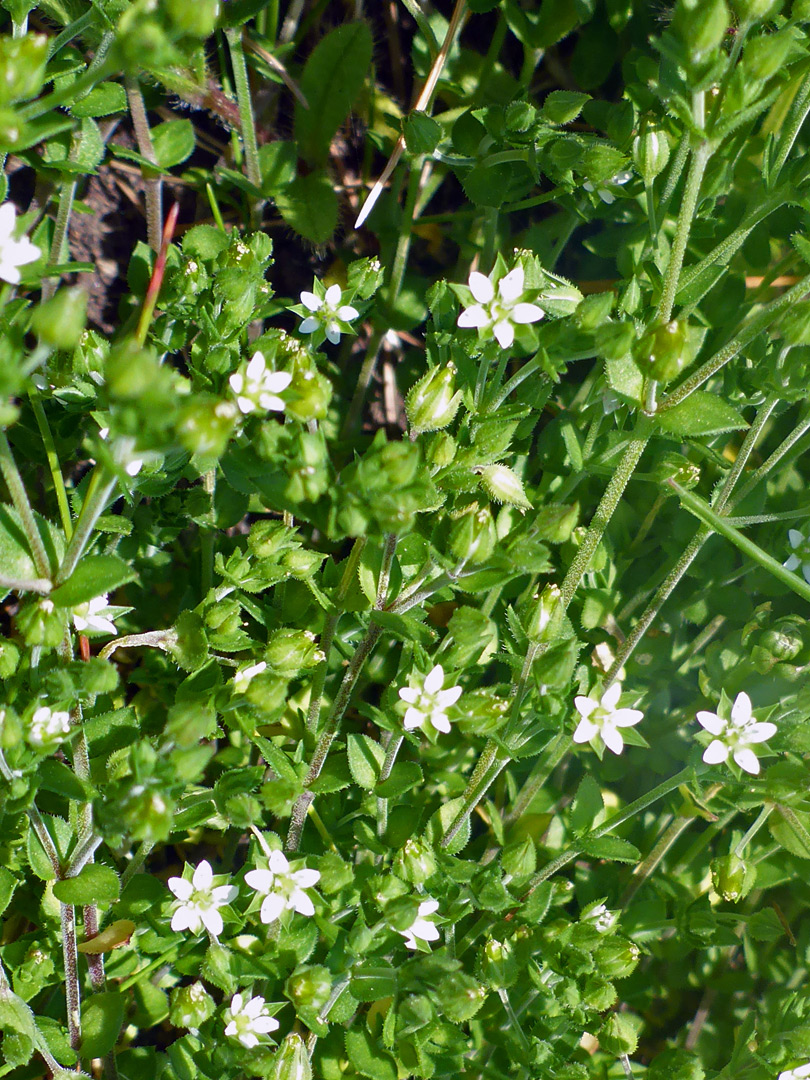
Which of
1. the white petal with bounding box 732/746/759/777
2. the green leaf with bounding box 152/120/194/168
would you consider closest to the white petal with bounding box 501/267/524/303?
the green leaf with bounding box 152/120/194/168

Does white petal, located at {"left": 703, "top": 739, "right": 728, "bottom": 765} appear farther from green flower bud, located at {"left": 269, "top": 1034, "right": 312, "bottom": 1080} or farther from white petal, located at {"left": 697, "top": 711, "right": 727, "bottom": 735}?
green flower bud, located at {"left": 269, "top": 1034, "right": 312, "bottom": 1080}

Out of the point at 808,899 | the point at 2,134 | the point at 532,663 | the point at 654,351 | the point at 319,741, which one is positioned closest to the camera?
the point at 2,134

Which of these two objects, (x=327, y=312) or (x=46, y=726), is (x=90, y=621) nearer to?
(x=46, y=726)

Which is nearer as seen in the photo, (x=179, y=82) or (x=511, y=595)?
(x=179, y=82)

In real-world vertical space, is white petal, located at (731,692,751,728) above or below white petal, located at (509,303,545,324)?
below

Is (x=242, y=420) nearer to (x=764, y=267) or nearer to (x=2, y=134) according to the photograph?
(x=2, y=134)

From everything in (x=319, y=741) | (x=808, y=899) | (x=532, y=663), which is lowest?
(x=808, y=899)

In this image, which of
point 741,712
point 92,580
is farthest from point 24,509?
point 741,712

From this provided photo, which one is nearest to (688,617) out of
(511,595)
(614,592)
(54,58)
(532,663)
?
(614,592)

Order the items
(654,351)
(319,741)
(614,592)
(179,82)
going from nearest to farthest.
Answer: (654,351), (319,741), (179,82), (614,592)
